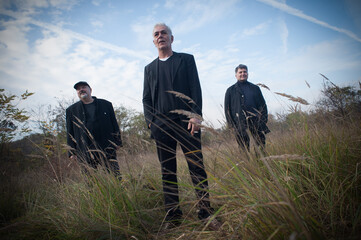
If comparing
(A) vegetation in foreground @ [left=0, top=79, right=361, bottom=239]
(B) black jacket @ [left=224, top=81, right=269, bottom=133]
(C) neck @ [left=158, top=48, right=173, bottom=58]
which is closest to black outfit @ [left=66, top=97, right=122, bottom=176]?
(A) vegetation in foreground @ [left=0, top=79, right=361, bottom=239]

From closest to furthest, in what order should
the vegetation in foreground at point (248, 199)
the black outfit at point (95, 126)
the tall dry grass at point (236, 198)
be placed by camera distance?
the vegetation in foreground at point (248, 199) → the tall dry grass at point (236, 198) → the black outfit at point (95, 126)

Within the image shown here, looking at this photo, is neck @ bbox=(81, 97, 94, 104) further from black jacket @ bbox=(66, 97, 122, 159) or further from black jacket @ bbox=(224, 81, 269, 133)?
black jacket @ bbox=(224, 81, 269, 133)

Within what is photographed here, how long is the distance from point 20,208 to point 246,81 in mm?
4977

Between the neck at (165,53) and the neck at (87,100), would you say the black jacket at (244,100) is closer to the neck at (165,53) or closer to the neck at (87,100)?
the neck at (165,53)

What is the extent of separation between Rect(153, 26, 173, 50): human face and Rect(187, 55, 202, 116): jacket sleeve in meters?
0.35

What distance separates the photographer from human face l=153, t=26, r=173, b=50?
7.30 ft

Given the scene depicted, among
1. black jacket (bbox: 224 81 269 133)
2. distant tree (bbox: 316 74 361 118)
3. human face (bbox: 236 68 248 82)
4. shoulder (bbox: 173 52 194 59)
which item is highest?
human face (bbox: 236 68 248 82)

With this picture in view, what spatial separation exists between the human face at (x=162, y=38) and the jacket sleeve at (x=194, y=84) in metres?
0.35

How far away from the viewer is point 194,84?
2125 millimetres

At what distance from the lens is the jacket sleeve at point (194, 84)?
6.73ft

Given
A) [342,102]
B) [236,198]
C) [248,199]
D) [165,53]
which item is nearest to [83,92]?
[165,53]

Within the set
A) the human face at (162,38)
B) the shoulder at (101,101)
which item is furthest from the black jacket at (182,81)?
the shoulder at (101,101)

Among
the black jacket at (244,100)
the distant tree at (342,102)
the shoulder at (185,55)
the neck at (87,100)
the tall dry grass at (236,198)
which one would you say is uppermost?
the neck at (87,100)

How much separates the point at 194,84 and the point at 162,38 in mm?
775
